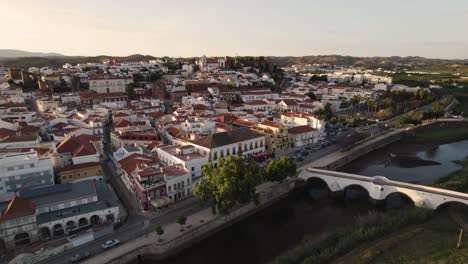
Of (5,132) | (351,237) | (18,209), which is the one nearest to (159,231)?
(18,209)

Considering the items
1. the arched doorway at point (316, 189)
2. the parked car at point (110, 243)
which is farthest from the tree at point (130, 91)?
the parked car at point (110, 243)

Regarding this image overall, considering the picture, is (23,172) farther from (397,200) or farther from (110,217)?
(397,200)

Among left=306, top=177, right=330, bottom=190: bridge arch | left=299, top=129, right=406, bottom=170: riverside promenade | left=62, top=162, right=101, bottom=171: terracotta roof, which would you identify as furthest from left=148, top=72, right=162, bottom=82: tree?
left=306, top=177, right=330, bottom=190: bridge arch

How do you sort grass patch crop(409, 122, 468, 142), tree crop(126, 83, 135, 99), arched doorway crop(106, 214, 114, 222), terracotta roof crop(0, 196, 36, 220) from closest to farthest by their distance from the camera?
terracotta roof crop(0, 196, 36, 220) < arched doorway crop(106, 214, 114, 222) < grass patch crop(409, 122, 468, 142) < tree crop(126, 83, 135, 99)

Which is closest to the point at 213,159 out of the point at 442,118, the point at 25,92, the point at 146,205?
the point at 146,205

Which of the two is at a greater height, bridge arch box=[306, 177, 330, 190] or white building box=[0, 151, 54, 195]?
white building box=[0, 151, 54, 195]

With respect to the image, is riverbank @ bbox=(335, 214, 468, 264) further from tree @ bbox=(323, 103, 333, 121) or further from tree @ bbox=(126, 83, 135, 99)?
tree @ bbox=(126, 83, 135, 99)

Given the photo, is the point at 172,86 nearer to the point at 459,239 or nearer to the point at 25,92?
the point at 25,92

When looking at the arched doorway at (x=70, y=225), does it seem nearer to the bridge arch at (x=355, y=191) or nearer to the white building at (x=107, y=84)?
the bridge arch at (x=355, y=191)
